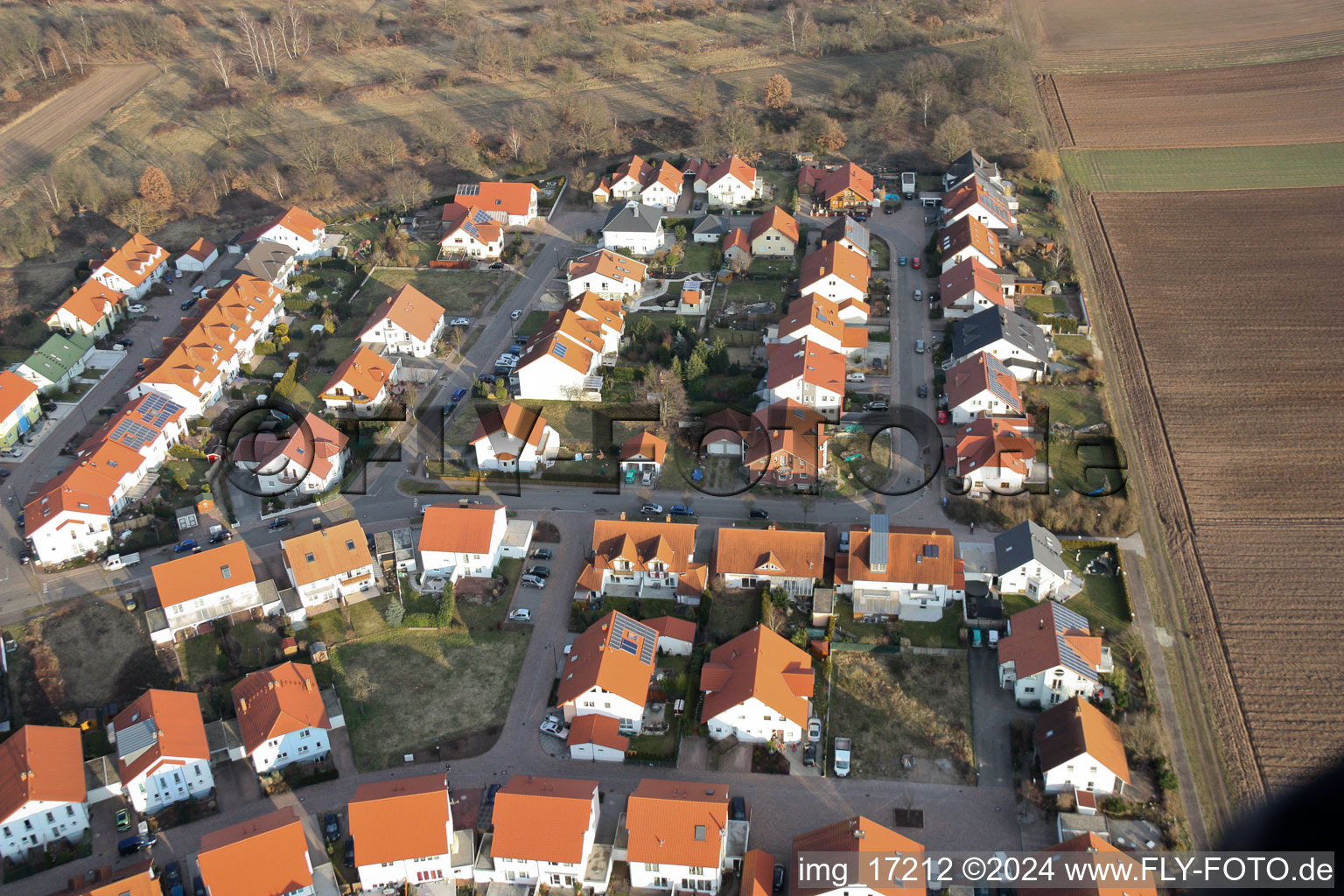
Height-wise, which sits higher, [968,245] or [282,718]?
[968,245]

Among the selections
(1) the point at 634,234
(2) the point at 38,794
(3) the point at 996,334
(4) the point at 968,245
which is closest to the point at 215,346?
(1) the point at 634,234

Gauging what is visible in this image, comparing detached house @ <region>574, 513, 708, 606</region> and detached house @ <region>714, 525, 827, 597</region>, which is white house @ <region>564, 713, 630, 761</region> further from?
detached house @ <region>714, 525, 827, 597</region>

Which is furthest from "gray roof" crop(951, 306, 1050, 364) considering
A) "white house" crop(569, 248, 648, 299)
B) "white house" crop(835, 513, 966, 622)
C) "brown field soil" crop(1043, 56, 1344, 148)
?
"brown field soil" crop(1043, 56, 1344, 148)

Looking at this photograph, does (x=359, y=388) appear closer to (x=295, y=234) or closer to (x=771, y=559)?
(x=295, y=234)

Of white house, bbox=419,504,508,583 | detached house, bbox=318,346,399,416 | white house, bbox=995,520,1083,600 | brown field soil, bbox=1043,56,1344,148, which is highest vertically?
brown field soil, bbox=1043,56,1344,148

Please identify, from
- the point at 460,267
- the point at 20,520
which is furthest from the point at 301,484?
the point at 460,267

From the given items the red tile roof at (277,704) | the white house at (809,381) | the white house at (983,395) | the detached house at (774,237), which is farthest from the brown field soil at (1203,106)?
the red tile roof at (277,704)
